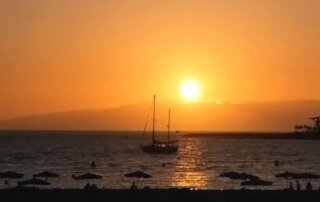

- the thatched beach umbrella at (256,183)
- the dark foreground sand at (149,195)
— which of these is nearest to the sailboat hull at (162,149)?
the thatched beach umbrella at (256,183)

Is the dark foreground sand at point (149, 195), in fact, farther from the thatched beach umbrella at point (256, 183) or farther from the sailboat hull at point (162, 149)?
the sailboat hull at point (162, 149)

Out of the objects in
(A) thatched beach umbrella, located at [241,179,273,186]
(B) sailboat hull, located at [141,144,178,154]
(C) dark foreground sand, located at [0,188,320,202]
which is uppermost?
(B) sailboat hull, located at [141,144,178,154]

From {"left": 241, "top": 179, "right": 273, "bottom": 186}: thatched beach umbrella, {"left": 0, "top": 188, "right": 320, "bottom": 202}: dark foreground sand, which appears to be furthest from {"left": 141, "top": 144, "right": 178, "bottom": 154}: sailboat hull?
{"left": 0, "top": 188, "right": 320, "bottom": 202}: dark foreground sand

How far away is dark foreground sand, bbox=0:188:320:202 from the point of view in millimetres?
37500

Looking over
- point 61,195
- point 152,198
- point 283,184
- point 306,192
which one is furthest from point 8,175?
point 283,184

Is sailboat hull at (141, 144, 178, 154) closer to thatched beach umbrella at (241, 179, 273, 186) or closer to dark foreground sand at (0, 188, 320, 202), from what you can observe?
thatched beach umbrella at (241, 179, 273, 186)

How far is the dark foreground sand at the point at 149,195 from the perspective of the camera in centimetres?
3750

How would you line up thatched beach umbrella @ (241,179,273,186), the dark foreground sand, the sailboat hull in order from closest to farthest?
the dark foreground sand, thatched beach umbrella @ (241,179,273,186), the sailboat hull

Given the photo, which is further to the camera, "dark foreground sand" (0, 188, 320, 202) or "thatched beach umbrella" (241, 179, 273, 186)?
"thatched beach umbrella" (241, 179, 273, 186)

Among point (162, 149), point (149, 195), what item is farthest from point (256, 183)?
point (162, 149)

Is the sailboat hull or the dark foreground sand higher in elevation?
the sailboat hull

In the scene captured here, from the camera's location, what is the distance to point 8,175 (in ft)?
175

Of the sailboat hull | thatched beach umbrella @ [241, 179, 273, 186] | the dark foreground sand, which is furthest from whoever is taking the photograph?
the sailboat hull

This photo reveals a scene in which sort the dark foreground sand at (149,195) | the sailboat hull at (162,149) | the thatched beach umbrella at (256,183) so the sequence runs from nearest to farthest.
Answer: the dark foreground sand at (149,195), the thatched beach umbrella at (256,183), the sailboat hull at (162,149)
